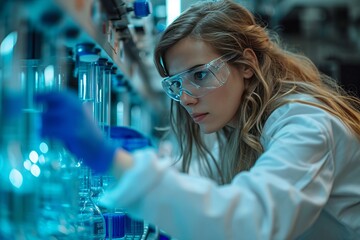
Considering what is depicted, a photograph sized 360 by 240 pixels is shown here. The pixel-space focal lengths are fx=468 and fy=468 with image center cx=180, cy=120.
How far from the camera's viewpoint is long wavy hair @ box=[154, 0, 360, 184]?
5.10 ft

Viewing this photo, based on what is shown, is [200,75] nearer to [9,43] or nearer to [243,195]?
[243,195]

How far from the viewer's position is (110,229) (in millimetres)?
1568

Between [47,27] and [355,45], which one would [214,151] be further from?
[355,45]

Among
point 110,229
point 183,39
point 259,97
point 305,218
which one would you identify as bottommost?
point 110,229

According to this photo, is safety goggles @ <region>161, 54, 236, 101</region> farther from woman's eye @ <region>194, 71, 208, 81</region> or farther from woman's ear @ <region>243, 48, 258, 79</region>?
woman's ear @ <region>243, 48, 258, 79</region>

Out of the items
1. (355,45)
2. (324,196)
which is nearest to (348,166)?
(324,196)

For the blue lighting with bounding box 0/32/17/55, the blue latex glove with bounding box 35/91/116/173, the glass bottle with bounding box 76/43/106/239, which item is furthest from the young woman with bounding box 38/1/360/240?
the glass bottle with bounding box 76/43/106/239

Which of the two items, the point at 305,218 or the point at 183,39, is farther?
the point at 183,39

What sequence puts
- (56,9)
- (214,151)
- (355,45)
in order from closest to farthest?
(56,9) < (214,151) < (355,45)

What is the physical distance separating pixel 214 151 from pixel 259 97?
69cm

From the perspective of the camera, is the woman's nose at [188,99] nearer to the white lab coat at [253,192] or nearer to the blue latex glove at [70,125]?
the white lab coat at [253,192]

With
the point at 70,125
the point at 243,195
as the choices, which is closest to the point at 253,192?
the point at 243,195

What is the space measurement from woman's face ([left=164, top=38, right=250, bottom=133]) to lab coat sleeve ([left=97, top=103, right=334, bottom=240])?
1.16ft

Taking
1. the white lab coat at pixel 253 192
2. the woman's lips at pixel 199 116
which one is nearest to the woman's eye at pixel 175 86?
the woman's lips at pixel 199 116
